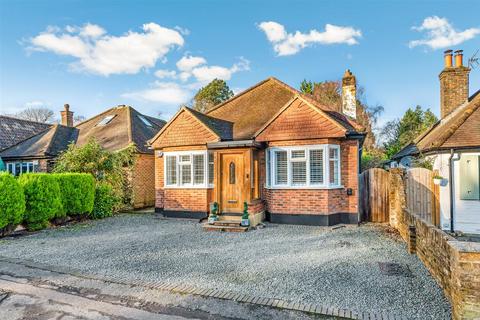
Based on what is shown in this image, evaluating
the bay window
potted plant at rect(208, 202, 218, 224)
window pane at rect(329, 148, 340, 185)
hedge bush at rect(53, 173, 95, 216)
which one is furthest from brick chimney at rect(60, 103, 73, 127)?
window pane at rect(329, 148, 340, 185)

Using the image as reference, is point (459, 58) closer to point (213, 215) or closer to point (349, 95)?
point (349, 95)

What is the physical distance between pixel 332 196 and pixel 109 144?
13291 mm

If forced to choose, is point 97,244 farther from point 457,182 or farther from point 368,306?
point 457,182

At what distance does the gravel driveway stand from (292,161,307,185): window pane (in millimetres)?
1678

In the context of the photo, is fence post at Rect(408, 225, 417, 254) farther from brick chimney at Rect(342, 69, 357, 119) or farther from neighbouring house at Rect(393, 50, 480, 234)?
brick chimney at Rect(342, 69, 357, 119)

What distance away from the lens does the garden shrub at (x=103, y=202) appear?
12.5m

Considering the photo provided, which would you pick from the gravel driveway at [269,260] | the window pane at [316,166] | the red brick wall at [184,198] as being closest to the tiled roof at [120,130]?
the red brick wall at [184,198]

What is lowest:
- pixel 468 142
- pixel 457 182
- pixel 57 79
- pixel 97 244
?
pixel 97 244

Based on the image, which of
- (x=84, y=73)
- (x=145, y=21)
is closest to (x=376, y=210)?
(x=145, y=21)

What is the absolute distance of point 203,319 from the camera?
3645 millimetres

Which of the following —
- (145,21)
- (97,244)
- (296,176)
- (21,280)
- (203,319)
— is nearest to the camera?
(203,319)

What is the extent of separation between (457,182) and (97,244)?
11.8 m

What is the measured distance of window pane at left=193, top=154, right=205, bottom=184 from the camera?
11609 millimetres

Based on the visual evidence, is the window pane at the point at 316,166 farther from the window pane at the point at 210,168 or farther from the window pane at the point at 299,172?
the window pane at the point at 210,168
